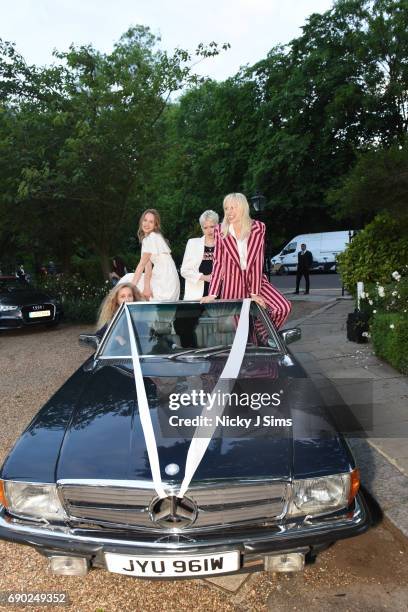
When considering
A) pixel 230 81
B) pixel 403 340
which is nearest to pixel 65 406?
pixel 403 340

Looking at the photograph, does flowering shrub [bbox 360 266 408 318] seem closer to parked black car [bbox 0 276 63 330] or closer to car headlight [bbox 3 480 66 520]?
car headlight [bbox 3 480 66 520]

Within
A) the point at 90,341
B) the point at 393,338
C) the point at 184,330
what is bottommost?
the point at 393,338

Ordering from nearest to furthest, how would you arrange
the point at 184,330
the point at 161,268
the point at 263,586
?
the point at 263,586
the point at 184,330
the point at 161,268

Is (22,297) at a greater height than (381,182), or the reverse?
(381,182)

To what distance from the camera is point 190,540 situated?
2340 mm

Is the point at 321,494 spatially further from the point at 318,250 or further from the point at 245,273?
the point at 318,250

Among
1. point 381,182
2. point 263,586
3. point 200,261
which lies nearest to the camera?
point 263,586

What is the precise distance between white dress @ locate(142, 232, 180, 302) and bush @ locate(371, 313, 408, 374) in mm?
2787

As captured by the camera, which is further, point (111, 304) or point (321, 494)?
point (111, 304)

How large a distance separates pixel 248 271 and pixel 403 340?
104 inches

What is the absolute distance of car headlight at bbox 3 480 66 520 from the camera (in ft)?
8.14

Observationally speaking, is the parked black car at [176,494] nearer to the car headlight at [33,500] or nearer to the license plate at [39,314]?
the car headlight at [33,500]

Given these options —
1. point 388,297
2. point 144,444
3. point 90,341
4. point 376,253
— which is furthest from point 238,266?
point 376,253

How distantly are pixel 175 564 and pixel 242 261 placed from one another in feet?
10.2
